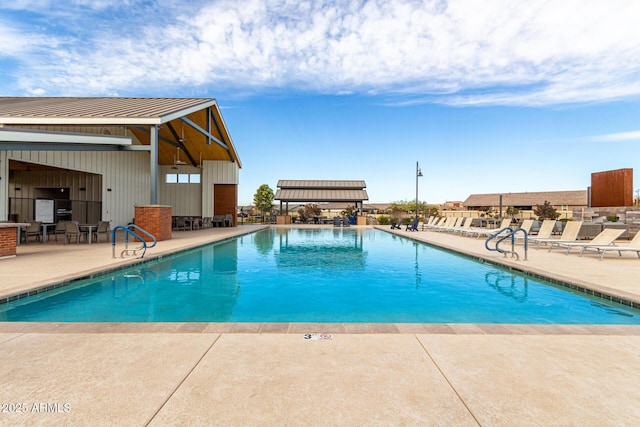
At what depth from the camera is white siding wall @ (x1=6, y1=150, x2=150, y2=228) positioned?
41.3 feet

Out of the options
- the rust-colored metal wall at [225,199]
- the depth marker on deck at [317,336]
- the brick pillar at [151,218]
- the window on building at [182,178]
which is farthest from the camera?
Result: the rust-colored metal wall at [225,199]

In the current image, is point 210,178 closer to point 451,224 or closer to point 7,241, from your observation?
point 7,241

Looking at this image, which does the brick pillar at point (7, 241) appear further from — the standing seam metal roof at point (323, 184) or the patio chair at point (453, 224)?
the standing seam metal roof at point (323, 184)

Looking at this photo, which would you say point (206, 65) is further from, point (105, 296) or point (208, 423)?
point (208, 423)

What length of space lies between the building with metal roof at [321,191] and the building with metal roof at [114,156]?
22.3 ft

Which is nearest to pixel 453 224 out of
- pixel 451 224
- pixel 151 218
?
pixel 451 224

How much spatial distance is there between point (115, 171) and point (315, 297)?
14610 millimetres

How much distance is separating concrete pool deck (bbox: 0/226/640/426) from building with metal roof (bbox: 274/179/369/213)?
2399 centimetres

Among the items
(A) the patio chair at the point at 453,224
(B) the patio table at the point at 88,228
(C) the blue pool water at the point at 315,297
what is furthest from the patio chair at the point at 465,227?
(B) the patio table at the point at 88,228

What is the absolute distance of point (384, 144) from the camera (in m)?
31.4

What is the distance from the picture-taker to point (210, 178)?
20953 mm

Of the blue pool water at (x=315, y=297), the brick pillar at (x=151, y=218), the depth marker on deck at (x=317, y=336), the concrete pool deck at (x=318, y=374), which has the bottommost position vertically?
the blue pool water at (x=315, y=297)

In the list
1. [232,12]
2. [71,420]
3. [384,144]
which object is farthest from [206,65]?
[384,144]

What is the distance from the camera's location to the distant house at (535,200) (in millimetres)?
47216
